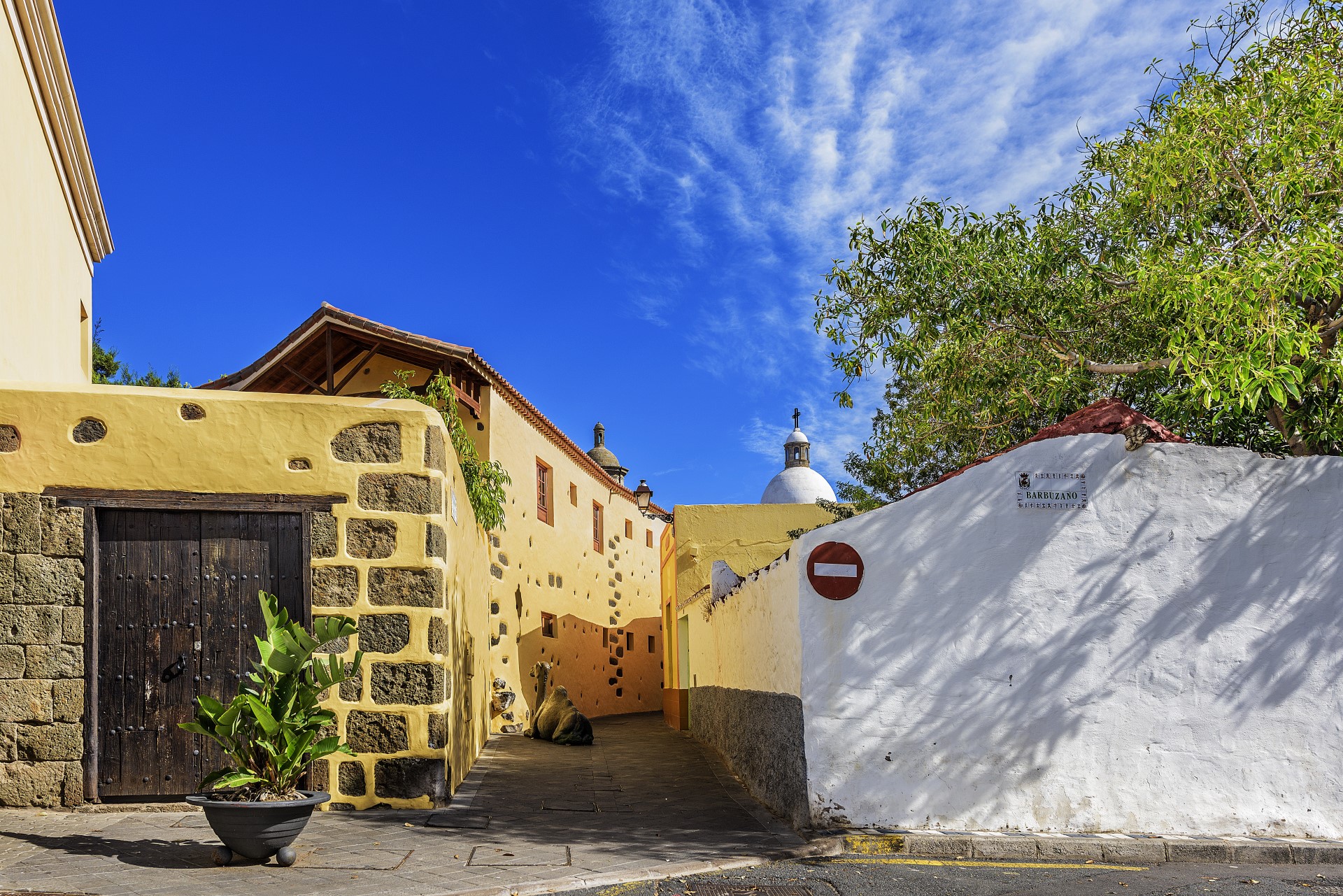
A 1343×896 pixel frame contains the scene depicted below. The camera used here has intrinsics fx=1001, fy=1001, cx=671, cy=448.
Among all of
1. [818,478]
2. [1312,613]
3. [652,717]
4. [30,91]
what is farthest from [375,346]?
[818,478]

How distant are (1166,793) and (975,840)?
133 centimetres

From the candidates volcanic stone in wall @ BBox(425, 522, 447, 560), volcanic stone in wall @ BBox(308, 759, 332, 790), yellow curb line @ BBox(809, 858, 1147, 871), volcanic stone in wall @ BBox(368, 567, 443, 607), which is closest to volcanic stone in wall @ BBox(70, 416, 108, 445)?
volcanic stone in wall @ BBox(368, 567, 443, 607)

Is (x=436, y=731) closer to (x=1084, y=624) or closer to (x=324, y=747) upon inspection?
(x=324, y=747)

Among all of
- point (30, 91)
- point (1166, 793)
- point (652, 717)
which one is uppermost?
point (30, 91)

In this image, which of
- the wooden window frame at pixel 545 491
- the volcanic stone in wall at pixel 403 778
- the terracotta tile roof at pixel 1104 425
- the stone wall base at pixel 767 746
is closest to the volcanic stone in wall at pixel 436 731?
the volcanic stone in wall at pixel 403 778

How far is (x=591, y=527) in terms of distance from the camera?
22422 mm

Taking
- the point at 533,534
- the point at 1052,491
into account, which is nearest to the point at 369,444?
the point at 1052,491

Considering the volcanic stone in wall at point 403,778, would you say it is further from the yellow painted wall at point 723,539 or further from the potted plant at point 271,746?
the yellow painted wall at point 723,539

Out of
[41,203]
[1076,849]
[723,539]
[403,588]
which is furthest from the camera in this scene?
[723,539]

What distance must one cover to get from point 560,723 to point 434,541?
24.9ft

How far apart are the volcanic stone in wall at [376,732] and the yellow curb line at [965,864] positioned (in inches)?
118

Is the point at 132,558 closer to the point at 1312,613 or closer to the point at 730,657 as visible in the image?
the point at 730,657

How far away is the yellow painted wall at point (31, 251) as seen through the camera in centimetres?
883

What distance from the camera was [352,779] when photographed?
270 inches
